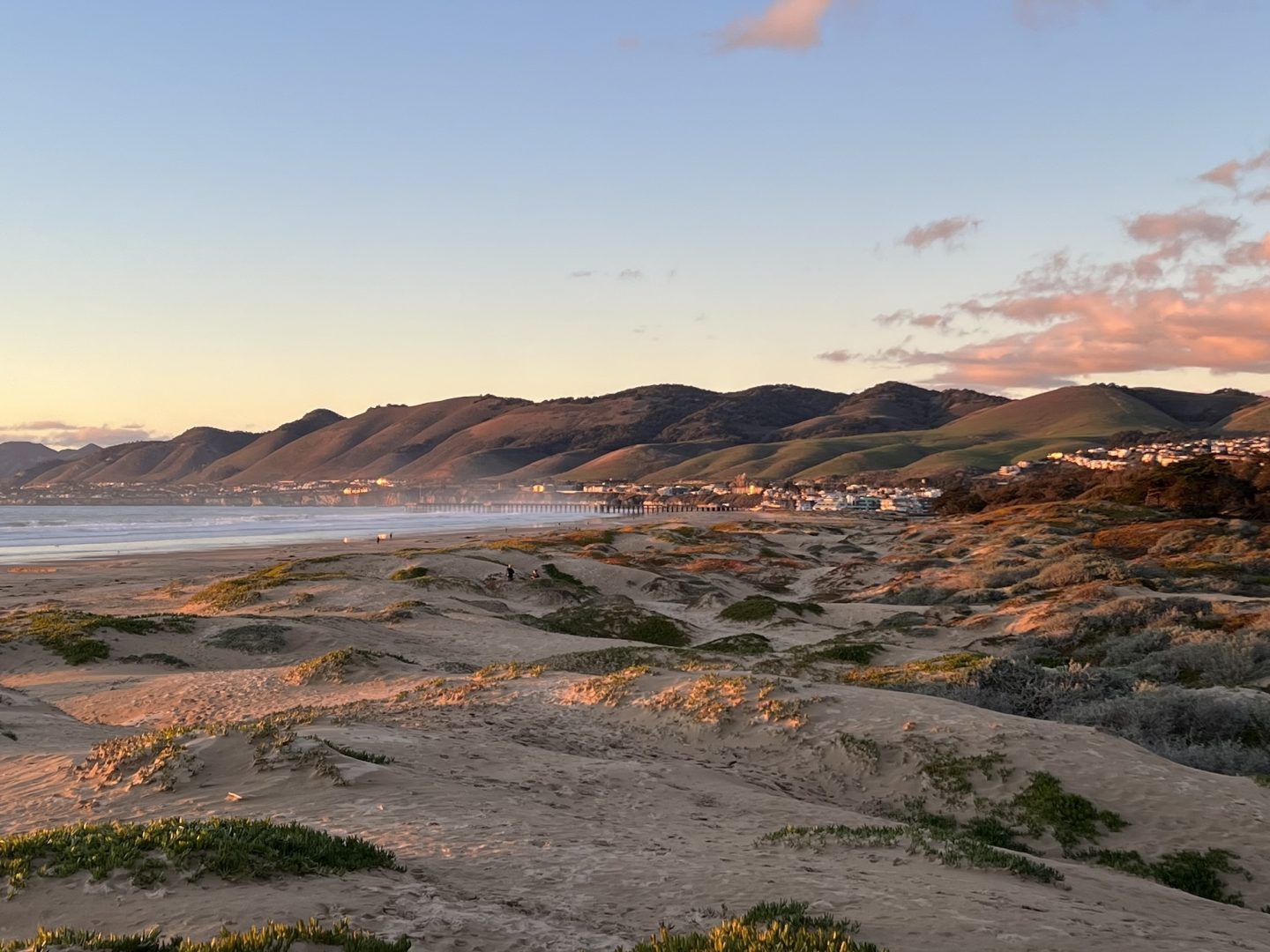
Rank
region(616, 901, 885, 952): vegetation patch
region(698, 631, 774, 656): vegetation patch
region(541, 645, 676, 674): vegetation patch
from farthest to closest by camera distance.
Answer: region(698, 631, 774, 656): vegetation patch, region(541, 645, 676, 674): vegetation patch, region(616, 901, 885, 952): vegetation patch

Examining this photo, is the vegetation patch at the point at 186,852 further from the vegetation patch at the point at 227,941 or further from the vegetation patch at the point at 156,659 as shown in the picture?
the vegetation patch at the point at 156,659

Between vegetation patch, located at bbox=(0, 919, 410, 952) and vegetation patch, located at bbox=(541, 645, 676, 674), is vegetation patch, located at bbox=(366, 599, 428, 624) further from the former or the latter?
vegetation patch, located at bbox=(0, 919, 410, 952)

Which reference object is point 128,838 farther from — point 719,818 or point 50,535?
point 50,535

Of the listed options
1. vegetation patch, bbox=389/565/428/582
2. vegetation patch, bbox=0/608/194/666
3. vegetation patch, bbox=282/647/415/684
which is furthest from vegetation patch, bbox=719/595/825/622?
vegetation patch, bbox=0/608/194/666

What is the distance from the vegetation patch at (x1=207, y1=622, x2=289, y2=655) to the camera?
3278cm

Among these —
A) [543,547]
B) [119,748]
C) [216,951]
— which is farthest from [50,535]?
[216,951]

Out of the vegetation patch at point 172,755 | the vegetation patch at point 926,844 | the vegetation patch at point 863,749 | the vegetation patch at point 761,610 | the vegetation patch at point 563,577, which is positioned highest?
the vegetation patch at point 172,755

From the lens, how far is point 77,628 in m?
32.2

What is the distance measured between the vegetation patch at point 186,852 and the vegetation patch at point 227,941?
4.56 feet

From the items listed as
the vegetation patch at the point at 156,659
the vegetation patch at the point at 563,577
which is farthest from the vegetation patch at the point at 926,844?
the vegetation patch at the point at 563,577

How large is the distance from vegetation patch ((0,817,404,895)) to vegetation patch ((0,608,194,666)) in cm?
2442

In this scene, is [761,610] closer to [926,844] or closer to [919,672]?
[919,672]

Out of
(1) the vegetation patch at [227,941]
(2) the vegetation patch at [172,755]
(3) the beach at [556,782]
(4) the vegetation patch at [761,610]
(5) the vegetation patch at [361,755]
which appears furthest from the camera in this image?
(4) the vegetation patch at [761,610]

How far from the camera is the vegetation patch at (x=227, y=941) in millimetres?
6598
